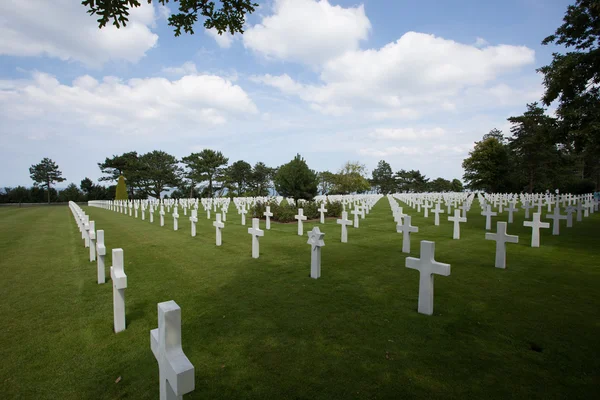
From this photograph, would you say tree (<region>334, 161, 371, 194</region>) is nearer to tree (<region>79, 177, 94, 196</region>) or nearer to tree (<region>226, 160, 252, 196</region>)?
tree (<region>226, 160, 252, 196</region>)

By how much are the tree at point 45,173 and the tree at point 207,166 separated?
32.7 m

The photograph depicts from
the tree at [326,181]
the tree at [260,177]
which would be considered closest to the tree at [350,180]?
the tree at [326,181]

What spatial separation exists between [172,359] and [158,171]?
6115cm

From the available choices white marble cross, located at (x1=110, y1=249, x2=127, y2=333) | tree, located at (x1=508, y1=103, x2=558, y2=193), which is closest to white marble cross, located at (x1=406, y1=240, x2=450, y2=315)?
white marble cross, located at (x1=110, y1=249, x2=127, y2=333)

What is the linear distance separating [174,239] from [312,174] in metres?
13.0

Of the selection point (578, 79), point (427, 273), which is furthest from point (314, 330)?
point (578, 79)

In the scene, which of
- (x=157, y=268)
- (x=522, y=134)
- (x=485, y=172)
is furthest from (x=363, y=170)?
(x=157, y=268)

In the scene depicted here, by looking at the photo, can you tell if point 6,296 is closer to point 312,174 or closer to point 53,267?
point 53,267

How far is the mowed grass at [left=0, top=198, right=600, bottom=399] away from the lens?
276cm

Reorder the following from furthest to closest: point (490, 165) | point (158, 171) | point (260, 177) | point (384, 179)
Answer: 1. point (384, 179)
2. point (260, 177)
3. point (158, 171)
4. point (490, 165)

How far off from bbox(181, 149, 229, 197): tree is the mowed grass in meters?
47.1

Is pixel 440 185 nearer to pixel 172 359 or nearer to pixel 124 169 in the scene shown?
pixel 124 169

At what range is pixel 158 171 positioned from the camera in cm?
5722

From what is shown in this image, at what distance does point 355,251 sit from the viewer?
8539 millimetres
